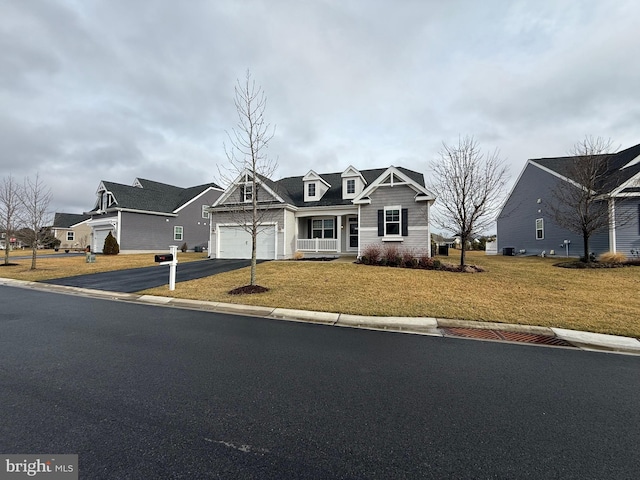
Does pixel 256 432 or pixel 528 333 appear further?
pixel 528 333

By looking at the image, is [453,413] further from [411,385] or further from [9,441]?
[9,441]

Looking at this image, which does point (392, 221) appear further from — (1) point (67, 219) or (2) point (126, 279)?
(1) point (67, 219)

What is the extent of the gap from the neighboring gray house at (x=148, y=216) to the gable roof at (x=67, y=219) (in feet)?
76.1

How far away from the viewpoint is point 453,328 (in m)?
6.30

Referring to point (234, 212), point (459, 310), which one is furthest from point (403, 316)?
point (234, 212)

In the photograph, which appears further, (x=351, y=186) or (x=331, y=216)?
(x=331, y=216)

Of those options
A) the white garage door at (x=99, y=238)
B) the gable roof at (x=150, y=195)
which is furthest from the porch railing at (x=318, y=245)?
the white garage door at (x=99, y=238)

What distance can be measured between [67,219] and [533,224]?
211 feet

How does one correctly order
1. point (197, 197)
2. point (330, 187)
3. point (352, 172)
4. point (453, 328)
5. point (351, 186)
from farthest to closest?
1. point (197, 197)
2. point (330, 187)
3. point (351, 186)
4. point (352, 172)
5. point (453, 328)

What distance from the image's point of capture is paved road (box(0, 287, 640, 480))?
2.32 meters

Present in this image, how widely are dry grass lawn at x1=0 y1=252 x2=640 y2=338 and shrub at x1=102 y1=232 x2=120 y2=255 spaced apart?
11858mm

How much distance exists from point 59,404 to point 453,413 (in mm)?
4161

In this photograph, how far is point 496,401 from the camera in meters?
3.29

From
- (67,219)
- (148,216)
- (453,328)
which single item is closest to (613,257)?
(453,328)
